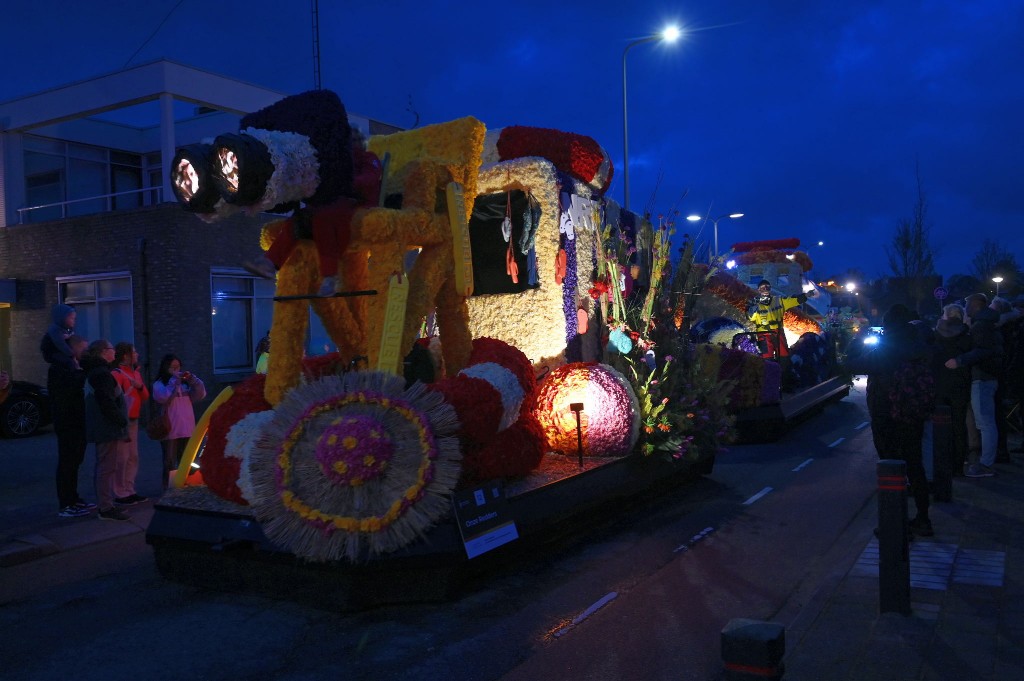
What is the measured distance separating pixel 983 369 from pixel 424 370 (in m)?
5.99

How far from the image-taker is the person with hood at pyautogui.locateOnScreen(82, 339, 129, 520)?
7.42 metres

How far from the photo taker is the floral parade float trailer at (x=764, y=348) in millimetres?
11363

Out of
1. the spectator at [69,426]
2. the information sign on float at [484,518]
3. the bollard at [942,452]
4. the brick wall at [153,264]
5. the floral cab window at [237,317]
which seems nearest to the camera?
the information sign on float at [484,518]

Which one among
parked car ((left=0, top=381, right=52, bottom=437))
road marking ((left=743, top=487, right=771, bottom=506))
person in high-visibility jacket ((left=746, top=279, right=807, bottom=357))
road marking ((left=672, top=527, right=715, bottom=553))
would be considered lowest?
road marking ((left=743, top=487, right=771, bottom=506))

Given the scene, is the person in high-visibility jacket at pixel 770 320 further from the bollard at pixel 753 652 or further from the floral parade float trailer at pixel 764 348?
the bollard at pixel 753 652

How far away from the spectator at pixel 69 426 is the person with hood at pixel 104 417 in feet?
0.49

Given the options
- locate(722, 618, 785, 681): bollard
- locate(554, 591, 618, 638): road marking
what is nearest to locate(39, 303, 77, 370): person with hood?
locate(554, 591, 618, 638): road marking

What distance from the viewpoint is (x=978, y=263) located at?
143 ft

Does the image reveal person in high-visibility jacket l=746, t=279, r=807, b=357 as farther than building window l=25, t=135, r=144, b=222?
No

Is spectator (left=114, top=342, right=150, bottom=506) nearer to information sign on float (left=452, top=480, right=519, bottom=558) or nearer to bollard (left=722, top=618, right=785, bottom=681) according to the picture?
information sign on float (left=452, top=480, right=519, bottom=558)

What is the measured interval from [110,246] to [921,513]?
14.8m

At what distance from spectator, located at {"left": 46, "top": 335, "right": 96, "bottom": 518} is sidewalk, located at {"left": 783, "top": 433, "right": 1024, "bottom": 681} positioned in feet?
21.7

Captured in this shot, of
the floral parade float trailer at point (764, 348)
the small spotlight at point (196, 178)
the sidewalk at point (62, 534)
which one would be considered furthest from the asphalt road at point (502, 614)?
the floral parade float trailer at point (764, 348)

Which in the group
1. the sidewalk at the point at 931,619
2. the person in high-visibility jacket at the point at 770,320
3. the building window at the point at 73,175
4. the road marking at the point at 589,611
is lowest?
the road marking at the point at 589,611
